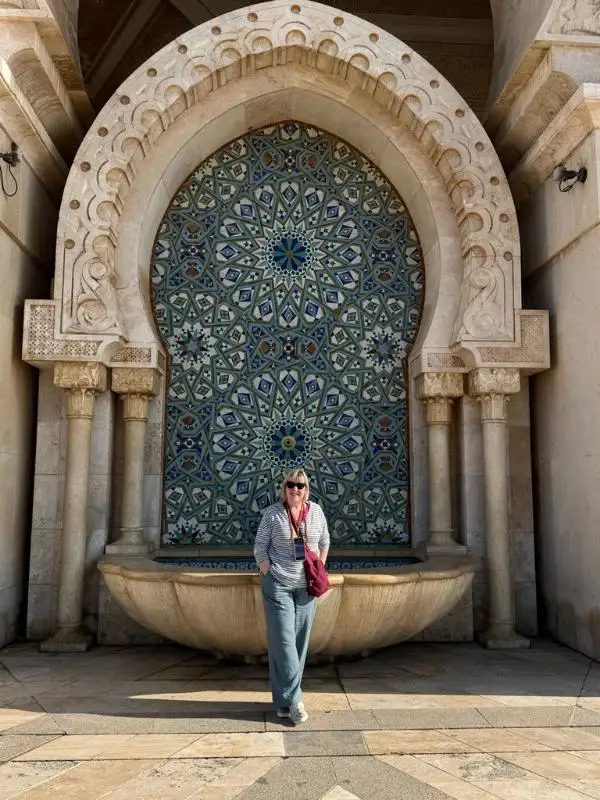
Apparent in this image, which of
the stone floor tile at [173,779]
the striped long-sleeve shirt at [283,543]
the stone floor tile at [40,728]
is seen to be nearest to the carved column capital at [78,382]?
the striped long-sleeve shirt at [283,543]

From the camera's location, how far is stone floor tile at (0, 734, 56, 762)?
2811 millimetres

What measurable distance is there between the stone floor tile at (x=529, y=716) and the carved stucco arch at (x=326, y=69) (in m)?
2.49

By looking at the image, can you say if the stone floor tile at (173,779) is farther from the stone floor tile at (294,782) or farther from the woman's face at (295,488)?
the woman's face at (295,488)

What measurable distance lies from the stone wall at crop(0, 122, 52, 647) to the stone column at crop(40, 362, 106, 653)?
0.37 meters

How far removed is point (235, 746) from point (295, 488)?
3.88ft

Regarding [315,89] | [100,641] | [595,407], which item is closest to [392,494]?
[595,407]

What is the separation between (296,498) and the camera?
11.3 ft

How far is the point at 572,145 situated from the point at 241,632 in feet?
13.2

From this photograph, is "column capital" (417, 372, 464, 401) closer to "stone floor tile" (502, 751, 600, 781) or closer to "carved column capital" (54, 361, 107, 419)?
"carved column capital" (54, 361, 107, 419)

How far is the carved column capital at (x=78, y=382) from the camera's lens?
489 centimetres

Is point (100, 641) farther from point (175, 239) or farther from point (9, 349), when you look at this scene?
point (175, 239)

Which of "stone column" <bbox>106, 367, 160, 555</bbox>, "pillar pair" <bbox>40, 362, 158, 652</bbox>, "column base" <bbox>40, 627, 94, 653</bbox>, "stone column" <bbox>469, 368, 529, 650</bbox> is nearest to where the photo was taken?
"column base" <bbox>40, 627, 94, 653</bbox>

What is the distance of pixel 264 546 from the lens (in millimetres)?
3428

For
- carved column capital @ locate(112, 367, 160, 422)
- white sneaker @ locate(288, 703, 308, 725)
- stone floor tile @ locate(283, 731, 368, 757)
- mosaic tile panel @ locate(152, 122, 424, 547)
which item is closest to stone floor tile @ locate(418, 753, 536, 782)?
stone floor tile @ locate(283, 731, 368, 757)
